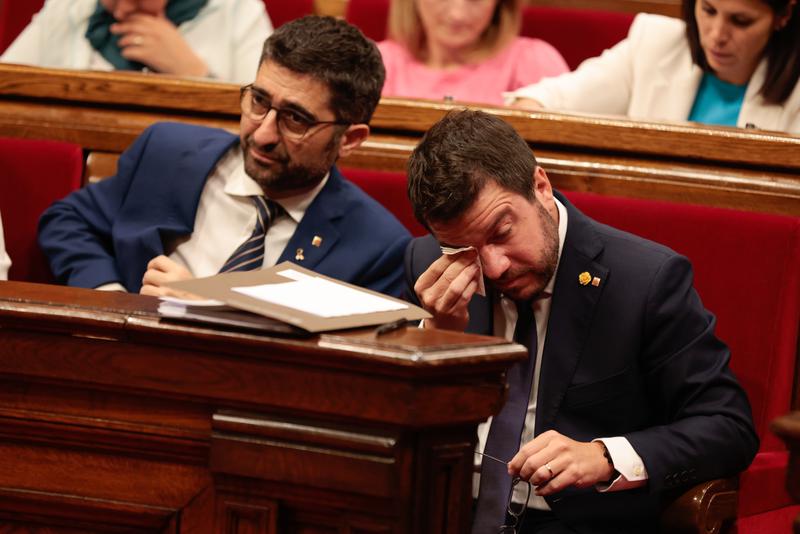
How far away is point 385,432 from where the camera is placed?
2.62ft

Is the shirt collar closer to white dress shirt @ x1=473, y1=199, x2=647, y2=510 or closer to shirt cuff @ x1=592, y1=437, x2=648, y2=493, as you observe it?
white dress shirt @ x1=473, y1=199, x2=647, y2=510

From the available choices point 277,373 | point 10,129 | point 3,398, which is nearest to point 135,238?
point 10,129

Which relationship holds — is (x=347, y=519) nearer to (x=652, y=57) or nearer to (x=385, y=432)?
(x=385, y=432)

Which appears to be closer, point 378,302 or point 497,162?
point 378,302

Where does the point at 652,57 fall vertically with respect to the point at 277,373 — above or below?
above

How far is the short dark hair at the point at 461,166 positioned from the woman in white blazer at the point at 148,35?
935 millimetres

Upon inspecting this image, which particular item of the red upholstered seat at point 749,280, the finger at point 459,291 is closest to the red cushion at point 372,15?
the red upholstered seat at point 749,280

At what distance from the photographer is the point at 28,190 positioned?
1626mm

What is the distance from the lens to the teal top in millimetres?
1747

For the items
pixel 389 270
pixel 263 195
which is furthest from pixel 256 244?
pixel 389 270

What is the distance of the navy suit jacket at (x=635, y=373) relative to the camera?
3.80ft

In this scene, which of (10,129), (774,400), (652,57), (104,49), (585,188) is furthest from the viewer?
(104,49)

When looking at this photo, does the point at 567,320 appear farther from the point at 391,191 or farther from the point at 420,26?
the point at 420,26

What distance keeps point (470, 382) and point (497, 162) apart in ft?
1.42
